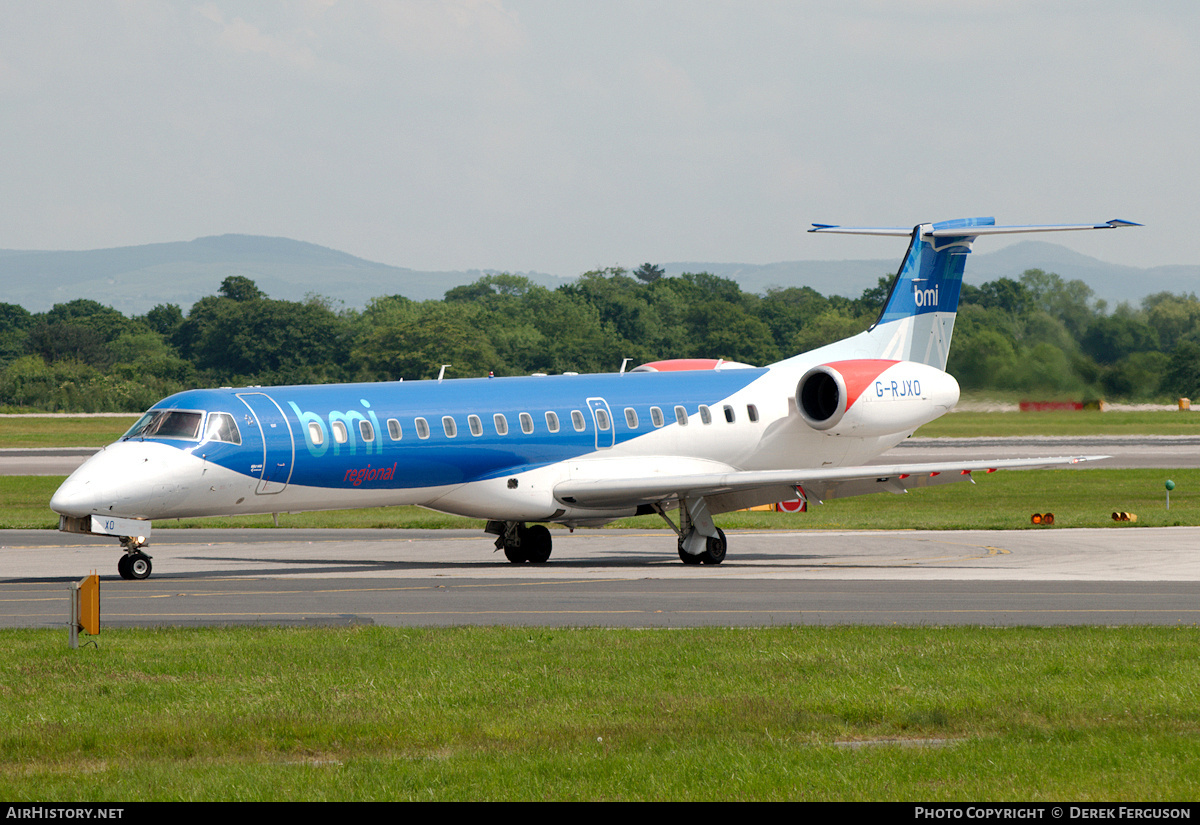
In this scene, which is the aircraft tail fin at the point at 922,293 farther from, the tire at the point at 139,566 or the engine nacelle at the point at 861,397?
the tire at the point at 139,566

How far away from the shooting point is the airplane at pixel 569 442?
27484 millimetres

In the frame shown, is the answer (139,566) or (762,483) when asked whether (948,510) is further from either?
(139,566)

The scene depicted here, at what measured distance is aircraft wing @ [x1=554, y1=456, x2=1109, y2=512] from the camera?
29938 mm

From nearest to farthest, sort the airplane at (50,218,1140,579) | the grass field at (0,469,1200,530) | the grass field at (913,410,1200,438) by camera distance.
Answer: the airplane at (50,218,1140,579), the grass field at (0,469,1200,530), the grass field at (913,410,1200,438)

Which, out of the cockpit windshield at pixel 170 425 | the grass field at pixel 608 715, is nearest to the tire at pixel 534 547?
the cockpit windshield at pixel 170 425

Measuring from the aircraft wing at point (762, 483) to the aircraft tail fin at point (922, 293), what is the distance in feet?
18.2

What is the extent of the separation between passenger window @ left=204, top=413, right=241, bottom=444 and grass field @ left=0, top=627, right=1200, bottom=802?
891cm

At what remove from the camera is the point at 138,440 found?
27.5 meters

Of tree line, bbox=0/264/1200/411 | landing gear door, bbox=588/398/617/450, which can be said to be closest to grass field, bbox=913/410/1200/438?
tree line, bbox=0/264/1200/411

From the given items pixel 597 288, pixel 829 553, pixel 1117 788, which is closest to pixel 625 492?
pixel 829 553

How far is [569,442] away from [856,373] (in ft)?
23.3

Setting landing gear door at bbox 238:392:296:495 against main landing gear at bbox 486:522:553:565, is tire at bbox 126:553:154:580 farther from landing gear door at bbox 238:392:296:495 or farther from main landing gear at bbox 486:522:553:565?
main landing gear at bbox 486:522:553:565

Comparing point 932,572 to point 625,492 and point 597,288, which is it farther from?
point 597,288

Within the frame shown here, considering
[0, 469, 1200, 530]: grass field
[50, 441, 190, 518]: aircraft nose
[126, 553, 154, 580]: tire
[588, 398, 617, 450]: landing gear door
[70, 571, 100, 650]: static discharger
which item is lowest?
[0, 469, 1200, 530]: grass field
